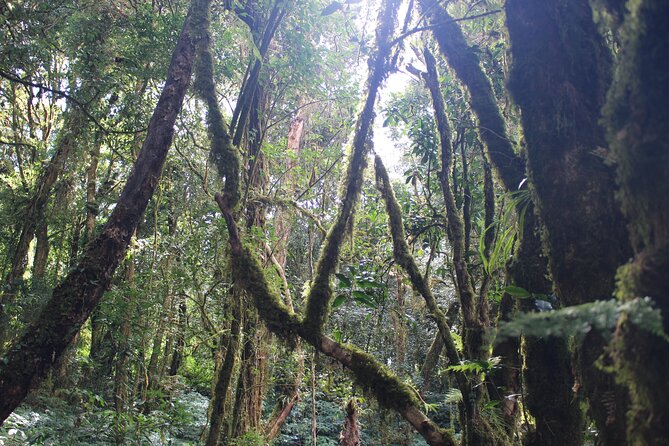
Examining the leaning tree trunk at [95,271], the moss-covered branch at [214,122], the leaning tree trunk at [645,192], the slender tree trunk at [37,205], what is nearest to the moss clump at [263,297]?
the moss-covered branch at [214,122]

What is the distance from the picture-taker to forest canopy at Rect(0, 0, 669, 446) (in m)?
1.05

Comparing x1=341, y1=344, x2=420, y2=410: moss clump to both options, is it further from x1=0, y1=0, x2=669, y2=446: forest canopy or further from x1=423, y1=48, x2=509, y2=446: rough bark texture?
x1=423, y1=48, x2=509, y2=446: rough bark texture

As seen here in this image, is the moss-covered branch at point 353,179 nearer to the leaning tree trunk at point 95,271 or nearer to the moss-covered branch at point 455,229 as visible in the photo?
the moss-covered branch at point 455,229

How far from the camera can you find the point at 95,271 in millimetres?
3783

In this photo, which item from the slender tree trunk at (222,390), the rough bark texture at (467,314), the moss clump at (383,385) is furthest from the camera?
the slender tree trunk at (222,390)

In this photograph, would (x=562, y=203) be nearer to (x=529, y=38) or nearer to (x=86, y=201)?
(x=529, y=38)

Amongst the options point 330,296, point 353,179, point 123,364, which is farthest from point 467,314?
point 123,364

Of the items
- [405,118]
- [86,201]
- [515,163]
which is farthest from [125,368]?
[515,163]

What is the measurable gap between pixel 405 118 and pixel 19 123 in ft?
30.4

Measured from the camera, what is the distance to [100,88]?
17.4 ft

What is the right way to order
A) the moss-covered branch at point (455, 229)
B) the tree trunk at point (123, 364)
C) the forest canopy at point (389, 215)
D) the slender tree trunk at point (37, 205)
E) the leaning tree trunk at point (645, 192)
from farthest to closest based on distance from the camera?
the slender tree trunk at point (37, 205) < the tree trunk at point (123, 364) < the moss-covered branch at point (455, 229) < the forest canopy at point (389, 215) < the leaning tree trunk at point (645, 192)

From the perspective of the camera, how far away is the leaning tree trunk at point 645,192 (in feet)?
3.02

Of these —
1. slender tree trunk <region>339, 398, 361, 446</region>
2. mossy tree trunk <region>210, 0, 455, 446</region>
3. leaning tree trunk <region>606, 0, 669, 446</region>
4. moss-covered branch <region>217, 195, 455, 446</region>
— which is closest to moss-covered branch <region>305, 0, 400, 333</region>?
mossy tree trunk <region>210, 0, 455, 446</region>

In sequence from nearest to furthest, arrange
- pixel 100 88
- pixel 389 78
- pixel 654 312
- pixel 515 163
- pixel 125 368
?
pixel 654 312 < pixel 515 163 < pixel 389 78 < pixel 100 88 < pixel 125 368
